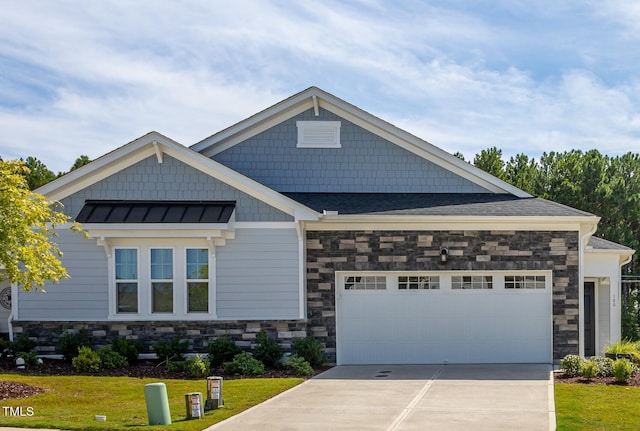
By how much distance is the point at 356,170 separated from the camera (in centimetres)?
2066

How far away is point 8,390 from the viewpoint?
45.0ft

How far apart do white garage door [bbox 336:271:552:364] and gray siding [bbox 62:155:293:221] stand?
12.4ft

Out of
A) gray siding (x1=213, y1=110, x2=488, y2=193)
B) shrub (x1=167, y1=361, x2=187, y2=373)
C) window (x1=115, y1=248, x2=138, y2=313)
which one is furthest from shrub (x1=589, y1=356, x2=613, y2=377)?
window (x1=115, y1=248, x2=138, y2=313)

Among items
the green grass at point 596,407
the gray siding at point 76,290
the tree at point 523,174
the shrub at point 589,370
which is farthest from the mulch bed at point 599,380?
the tree at point 523,174

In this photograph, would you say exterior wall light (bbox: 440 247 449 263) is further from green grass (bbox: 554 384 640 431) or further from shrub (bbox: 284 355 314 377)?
green grass (bbox: 554 384 640 431)

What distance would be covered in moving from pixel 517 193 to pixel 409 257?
12.8ft

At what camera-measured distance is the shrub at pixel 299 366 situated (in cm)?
1639

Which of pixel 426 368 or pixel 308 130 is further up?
pixel 308 130

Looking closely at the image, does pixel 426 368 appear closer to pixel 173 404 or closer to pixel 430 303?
pixel 430 303

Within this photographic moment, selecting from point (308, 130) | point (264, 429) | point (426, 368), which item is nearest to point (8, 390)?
point (264, 429)

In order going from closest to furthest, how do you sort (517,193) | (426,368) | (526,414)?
(526,414) → (426,368) → (517,193)

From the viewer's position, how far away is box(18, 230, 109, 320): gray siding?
58.5 ft

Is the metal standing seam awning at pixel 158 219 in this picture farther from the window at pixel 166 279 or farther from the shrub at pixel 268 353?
the shrub at pixel 268 353

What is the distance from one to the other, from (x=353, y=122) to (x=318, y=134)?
3.08 feet
